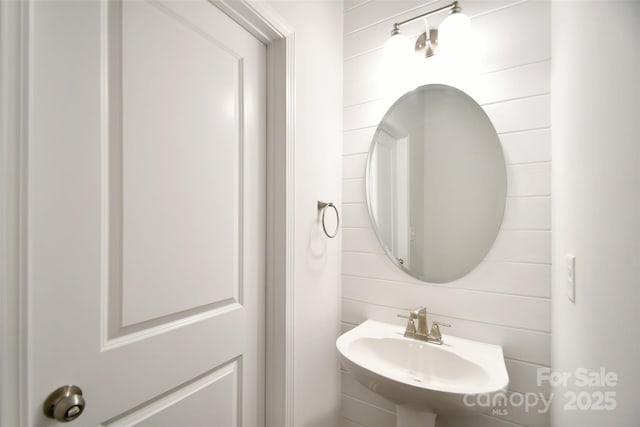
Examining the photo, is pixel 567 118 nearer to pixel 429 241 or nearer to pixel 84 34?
pixel 429 241

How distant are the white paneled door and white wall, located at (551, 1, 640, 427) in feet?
3.19

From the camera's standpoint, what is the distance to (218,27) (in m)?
0.99

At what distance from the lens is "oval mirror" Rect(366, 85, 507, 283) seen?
123cm

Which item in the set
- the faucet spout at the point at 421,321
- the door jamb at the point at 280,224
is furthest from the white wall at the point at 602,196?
the door jamb at the point at 280,224

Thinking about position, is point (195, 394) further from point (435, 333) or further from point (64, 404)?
point (435, 333)

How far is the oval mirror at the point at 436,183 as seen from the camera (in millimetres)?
1230

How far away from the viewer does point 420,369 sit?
123cm

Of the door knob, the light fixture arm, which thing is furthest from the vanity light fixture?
the door knob

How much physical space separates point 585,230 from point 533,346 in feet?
2.19

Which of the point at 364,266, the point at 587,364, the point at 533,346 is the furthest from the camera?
the point at 364,266

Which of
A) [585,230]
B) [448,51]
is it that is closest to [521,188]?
[585,230]

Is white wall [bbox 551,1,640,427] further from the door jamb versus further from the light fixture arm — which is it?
the door jamb

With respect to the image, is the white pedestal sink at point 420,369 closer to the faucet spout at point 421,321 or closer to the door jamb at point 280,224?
the faucet spout at point 421,321

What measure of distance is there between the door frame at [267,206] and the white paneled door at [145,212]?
0.7 inches
